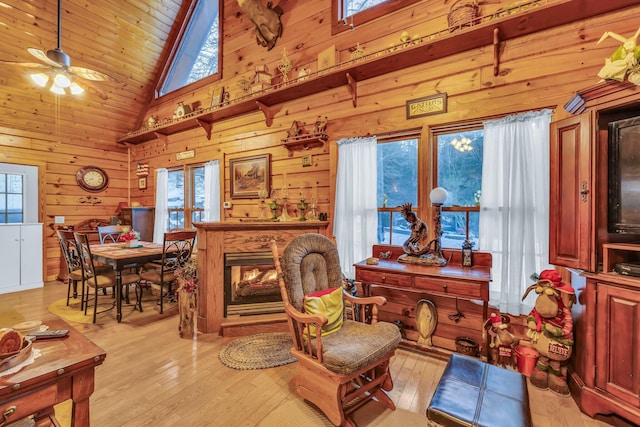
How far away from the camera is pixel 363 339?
197 cm

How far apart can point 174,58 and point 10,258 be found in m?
4.37

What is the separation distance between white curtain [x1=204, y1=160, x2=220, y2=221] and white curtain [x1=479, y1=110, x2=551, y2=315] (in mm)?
3827

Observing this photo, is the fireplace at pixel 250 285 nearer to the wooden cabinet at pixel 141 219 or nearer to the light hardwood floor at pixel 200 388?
the light hardwood floor at pixel 200 388

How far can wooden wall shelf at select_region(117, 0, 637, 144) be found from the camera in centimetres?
227

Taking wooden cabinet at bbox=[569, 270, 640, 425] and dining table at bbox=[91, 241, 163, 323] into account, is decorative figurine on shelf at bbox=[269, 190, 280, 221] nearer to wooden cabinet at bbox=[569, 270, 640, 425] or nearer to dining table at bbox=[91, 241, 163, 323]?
dining table at bbox=[91, 241, 163, 323]

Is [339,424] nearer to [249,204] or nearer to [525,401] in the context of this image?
[525,401]

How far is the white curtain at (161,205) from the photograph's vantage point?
5.55 metres

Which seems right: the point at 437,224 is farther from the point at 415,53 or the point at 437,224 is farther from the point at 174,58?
the point at 174,58

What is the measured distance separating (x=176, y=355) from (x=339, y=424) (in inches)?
67.1

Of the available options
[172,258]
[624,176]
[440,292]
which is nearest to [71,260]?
[172,258]

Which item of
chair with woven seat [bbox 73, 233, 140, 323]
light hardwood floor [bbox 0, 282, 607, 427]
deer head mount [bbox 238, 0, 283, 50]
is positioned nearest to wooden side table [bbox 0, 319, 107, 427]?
light hardwood floor [bbox 0, 282, 607, 427]

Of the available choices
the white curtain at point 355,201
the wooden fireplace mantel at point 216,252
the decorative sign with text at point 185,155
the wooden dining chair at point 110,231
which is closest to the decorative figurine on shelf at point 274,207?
the wooden fireplace mantel at point 216,252

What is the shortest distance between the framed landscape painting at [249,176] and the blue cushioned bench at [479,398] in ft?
10.5

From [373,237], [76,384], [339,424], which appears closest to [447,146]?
[373,237]
